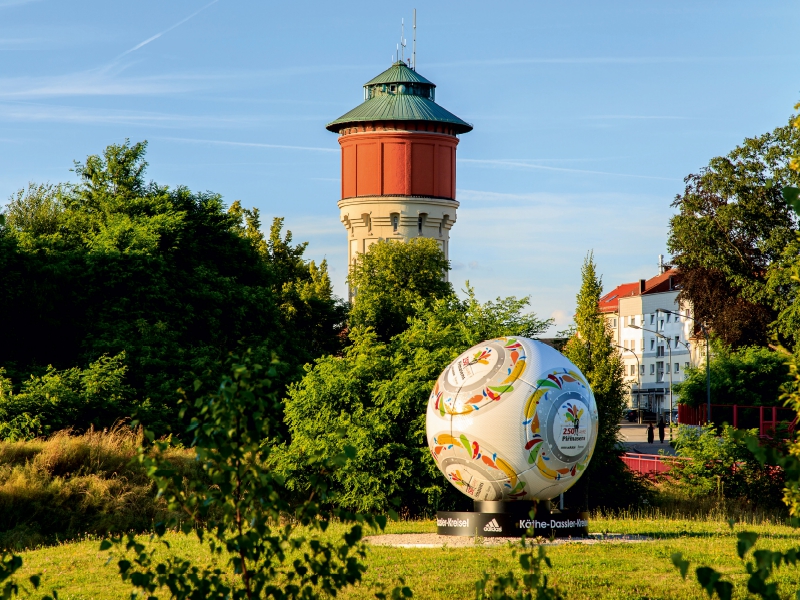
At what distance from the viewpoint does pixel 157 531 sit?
730 centimetres

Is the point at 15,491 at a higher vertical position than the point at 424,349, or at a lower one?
lower

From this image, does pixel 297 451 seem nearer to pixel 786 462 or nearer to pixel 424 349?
pixel 424 349

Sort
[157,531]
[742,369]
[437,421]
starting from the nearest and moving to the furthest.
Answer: [157,531] < [437,421] < [742,369]

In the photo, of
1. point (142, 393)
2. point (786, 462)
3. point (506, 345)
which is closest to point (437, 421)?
point (506, 345)

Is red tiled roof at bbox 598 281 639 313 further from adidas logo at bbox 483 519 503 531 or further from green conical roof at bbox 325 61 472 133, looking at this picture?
adidas logo at bbox 483 519 503 531

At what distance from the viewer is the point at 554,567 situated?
1597 cm

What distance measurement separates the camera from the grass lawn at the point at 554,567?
1480 cm

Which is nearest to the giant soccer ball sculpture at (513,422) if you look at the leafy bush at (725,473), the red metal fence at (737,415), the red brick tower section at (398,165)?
the leafy bush at (725,473)

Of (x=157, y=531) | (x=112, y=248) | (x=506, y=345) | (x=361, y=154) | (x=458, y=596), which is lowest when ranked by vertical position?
(x=458, y=596)

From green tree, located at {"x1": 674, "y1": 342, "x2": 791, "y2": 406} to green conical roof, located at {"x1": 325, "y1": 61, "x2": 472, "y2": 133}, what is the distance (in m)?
35.1

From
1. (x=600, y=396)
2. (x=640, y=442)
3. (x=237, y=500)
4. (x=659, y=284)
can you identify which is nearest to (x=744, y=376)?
(x=640, y=442)

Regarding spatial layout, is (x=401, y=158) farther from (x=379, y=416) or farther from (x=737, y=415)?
(x=379, y=416)

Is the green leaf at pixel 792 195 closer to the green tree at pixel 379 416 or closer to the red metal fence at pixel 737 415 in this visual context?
the green tree at pixel 379 416

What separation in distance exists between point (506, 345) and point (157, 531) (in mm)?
12573
